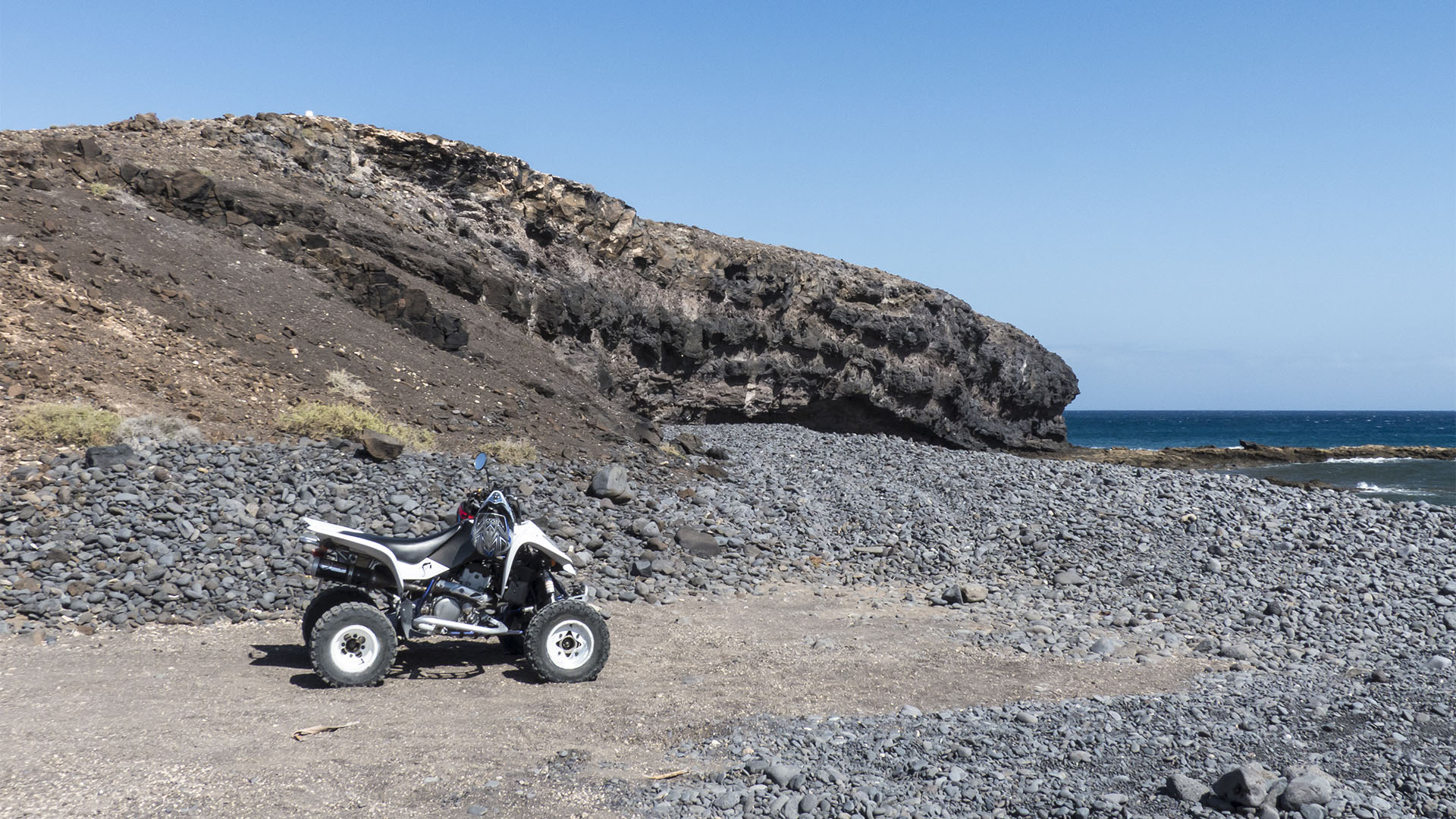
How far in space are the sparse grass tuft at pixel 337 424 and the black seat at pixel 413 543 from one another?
6.23m

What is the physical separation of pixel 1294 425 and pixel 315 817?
128 meters

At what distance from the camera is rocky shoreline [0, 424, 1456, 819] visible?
535 centimetres

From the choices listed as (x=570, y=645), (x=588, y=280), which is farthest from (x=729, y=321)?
(x=570, y=645)

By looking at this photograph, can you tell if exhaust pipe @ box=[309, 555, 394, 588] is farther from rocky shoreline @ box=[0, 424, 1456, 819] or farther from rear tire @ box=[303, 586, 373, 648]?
rocky shoreline @ box=[0, 424, 1456, 819]

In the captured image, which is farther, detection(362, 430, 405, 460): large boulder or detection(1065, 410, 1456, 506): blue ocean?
detection(1065, 410, 1456, 506): blue ocean

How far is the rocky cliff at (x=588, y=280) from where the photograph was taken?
19391mm

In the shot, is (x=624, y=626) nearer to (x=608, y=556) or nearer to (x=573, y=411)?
(x=608, y=556)

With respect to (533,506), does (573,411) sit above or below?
above

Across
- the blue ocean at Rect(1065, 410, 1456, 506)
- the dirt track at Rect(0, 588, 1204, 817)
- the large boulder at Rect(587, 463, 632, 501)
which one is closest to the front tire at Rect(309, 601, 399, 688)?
the dirt track at Rect(0, 588, 1204, 817)

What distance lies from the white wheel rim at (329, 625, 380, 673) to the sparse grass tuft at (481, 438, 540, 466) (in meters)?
7.06

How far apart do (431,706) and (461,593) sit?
1008 mm

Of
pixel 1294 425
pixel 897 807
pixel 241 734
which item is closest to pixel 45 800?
pixel 241 734

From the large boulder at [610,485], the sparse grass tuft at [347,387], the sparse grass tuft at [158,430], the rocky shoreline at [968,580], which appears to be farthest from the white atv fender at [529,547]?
the sparse grass tuft at [347,387]

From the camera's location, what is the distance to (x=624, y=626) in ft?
31.5
